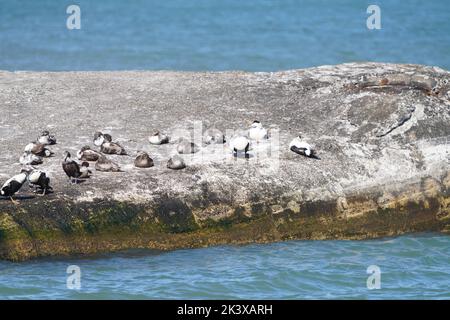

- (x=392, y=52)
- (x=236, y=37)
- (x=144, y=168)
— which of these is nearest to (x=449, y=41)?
(x=392, y=52)

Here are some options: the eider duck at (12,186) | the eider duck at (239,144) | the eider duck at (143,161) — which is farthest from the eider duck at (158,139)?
the eider duck at (12,186)

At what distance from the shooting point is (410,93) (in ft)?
43.6

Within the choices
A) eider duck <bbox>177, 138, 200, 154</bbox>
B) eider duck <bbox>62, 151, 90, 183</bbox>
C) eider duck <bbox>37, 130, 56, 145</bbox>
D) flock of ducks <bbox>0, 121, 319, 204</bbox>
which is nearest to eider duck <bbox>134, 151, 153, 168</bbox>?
flock of ducks <bbox>0, 121, 319, 204</bbox>

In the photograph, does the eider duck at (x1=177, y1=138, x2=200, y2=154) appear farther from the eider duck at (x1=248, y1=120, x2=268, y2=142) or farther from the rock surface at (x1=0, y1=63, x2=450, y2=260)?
the eider duck at (x1=248, y1=120, x2=268, y2=142)

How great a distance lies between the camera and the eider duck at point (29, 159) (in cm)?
1176

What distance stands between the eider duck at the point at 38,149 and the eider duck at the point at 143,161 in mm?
849

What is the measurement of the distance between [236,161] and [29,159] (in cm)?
191

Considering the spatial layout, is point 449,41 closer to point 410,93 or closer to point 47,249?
point 410,93

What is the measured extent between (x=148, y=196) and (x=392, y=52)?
1424 cm

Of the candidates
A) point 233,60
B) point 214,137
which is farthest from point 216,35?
point 214,137

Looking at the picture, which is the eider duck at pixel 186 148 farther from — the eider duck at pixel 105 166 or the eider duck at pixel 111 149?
the eider duck at pixel 105 166

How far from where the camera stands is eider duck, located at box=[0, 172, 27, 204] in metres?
11.0
